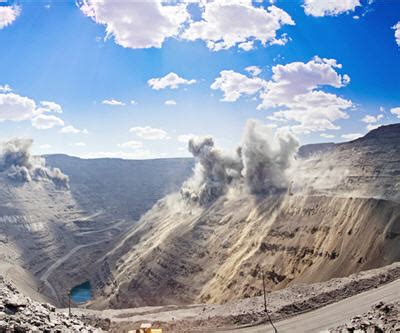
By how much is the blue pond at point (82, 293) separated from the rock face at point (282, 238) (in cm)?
378

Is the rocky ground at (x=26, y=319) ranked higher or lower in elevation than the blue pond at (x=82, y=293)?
higher

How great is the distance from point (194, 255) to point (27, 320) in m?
60.0

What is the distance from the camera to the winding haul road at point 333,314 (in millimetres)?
26594

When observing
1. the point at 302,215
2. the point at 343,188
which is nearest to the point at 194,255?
the point at 302,215

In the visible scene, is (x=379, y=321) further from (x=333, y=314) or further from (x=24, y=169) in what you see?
(x=24, y=169)

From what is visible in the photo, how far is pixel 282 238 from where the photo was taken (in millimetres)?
61625

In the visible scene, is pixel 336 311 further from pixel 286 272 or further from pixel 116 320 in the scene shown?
pixel 286 272

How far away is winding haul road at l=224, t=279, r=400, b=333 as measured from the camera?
26.6 m

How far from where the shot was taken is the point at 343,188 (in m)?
65.8

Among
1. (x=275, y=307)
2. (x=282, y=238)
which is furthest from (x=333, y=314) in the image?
(x=282, y=238)

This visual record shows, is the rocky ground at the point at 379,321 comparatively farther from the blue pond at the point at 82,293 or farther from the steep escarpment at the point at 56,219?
the blue pond at the point at 82,293

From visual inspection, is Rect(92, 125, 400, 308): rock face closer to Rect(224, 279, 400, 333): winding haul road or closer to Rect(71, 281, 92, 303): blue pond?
Rect(71, 281, 92, 303): blue pond

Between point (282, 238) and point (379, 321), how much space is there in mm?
42710

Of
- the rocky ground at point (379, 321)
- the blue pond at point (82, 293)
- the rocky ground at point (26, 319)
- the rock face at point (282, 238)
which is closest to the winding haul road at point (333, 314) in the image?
the rocky ground at point (379, 321)
